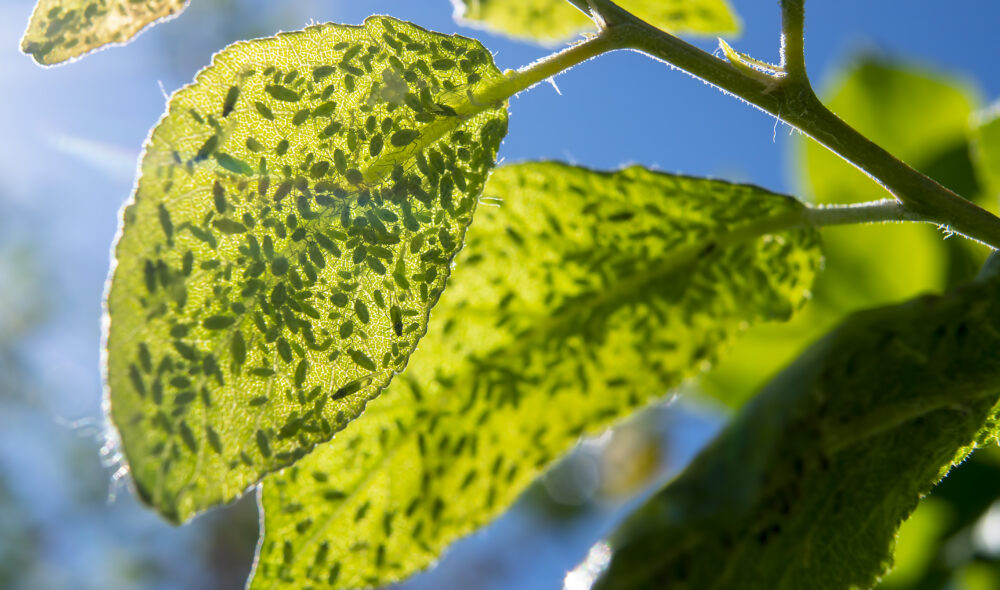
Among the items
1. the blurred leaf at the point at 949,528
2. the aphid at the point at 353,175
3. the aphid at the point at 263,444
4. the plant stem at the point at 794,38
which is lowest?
the blurred leaf at the point at 949,528

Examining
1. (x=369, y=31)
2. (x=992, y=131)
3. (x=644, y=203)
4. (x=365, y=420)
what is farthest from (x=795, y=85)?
(x=992, y=131)

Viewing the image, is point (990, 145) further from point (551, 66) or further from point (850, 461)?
point (551, 66)

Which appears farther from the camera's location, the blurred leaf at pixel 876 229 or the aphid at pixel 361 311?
the blurred leaf at pixel 876 229

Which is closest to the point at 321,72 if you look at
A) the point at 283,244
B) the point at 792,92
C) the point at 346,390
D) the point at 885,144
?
the point at 283,244

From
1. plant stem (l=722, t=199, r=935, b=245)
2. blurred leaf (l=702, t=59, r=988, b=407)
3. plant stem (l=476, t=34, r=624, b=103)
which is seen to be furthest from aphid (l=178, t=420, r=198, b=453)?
blurred leaf (l=702, t=59, r=988, b=407)

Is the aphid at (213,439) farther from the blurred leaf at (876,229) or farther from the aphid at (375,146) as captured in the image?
the blurred leaf at (876,229)

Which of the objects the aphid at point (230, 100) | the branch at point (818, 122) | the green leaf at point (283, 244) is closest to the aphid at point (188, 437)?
the green leaf at point (283, 244)
